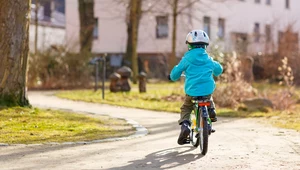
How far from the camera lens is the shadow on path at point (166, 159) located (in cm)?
859

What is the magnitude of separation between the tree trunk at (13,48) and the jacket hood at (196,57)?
4952 millimetres

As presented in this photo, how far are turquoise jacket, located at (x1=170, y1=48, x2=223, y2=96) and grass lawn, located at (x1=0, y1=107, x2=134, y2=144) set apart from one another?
214 centimetres

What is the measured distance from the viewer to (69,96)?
2319 cm

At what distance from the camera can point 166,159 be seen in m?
9.25

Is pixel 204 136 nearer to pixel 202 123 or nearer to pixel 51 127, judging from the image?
pixel 202 123

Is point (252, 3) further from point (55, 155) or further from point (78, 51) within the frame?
point (55, 155)

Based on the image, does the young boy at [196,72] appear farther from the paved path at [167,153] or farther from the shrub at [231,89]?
the shrub at [231,89]

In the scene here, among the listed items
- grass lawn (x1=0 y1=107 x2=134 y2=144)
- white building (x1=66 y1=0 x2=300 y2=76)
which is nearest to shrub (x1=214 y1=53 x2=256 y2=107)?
grass lawn (x1=0 y1=107 x2=134 y2=144)

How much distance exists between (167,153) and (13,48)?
5177mm

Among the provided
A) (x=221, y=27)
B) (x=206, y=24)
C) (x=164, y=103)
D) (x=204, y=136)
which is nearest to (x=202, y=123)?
(x=204, y=136)

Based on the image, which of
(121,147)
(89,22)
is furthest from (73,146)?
(89,22)

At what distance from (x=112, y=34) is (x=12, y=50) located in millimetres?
34056

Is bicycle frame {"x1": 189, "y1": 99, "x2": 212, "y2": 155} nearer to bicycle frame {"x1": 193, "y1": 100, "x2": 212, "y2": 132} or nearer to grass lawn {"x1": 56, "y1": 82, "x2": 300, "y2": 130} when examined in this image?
bicycle frame {"x1": 193, "y1": 100, "x2": 212, "y2": 132}

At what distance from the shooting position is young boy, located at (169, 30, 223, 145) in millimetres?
9938
